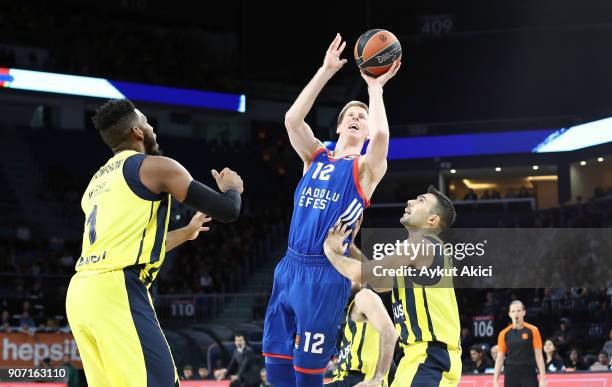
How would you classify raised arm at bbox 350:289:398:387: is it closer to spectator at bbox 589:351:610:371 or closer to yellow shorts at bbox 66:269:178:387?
yellow shorts at bbox 66:269:178:387

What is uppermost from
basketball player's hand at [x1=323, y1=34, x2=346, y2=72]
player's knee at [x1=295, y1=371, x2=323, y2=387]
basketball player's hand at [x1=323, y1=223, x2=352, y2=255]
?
basketball player's hand at [x1=323, y1=34, x2=346, y2=72]

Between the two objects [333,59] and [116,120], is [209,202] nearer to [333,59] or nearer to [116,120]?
[116,120]

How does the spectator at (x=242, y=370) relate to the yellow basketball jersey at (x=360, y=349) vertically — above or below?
below

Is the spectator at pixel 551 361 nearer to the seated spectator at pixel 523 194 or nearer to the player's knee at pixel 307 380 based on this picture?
the player's knee at pixel 307 380

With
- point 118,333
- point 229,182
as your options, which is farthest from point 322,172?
point 118,333

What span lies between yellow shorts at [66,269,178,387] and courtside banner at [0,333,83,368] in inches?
547

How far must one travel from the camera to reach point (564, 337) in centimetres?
1812

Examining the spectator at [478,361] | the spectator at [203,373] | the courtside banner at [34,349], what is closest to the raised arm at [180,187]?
the spectator at [478,361]

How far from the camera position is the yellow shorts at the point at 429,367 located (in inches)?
253

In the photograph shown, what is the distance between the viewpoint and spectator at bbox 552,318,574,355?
58.3ft

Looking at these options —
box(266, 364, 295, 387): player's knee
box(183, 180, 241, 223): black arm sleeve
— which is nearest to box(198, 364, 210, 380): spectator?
box(266, 364, 295, 387): player's knee

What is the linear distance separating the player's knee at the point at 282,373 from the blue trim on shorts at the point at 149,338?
1.23m

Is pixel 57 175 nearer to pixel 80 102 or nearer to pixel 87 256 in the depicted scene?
pixel 80 102

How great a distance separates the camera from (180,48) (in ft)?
115
